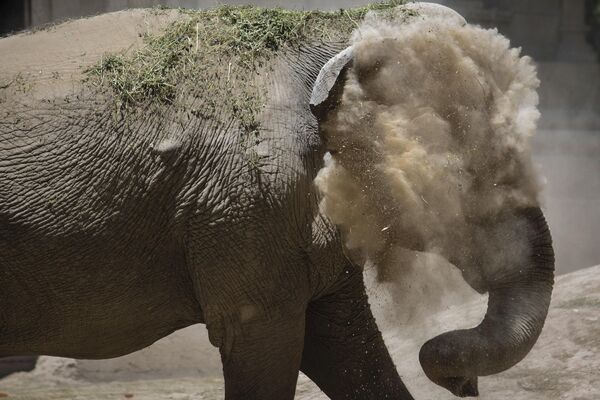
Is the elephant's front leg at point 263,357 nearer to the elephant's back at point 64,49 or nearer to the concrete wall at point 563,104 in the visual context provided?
the elephant's back at point 64,49

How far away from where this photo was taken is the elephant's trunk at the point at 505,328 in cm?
452

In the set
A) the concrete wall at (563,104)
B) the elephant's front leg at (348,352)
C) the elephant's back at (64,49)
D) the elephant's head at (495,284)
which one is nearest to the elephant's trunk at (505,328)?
the elephant's head at (495,284)

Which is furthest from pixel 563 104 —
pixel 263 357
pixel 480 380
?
pixel 263 357

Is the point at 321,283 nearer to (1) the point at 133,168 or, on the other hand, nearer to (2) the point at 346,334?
(2) the point at 346,334

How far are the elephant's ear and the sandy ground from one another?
4.15 feet

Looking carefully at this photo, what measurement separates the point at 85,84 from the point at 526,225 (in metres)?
1.88

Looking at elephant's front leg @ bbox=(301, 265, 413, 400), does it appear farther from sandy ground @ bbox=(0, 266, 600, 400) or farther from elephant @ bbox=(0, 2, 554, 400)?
elephant @ bbox=(0, 2, 554, 400)

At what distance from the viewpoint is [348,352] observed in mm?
5602

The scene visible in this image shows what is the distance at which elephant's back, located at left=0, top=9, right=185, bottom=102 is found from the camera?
4.97m

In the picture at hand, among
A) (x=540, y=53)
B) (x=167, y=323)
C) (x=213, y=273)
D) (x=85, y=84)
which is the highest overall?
(x=85, y=84)

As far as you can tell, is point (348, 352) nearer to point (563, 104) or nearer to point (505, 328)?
point (505, 328)

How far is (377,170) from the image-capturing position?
4.86m

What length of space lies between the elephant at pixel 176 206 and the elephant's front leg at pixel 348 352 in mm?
435

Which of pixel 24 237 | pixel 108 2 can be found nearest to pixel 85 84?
pixel 24 237
